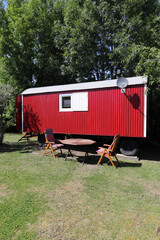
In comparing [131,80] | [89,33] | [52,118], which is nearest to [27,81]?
[89,33]

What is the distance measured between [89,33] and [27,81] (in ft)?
24.8

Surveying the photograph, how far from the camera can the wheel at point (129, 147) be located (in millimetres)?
6605

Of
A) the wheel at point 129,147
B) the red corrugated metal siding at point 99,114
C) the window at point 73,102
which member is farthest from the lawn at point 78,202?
the window at point 73,102

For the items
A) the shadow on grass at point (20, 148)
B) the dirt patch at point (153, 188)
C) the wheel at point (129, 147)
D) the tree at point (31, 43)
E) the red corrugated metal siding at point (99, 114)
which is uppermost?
the tree at point (31, 43)

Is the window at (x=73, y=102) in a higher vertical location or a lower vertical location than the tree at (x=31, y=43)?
lower

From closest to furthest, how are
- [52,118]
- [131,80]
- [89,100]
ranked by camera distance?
[131,80], [89,100], [52,118]

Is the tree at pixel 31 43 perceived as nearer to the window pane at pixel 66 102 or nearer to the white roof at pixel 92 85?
the white roof at pixel 92 85

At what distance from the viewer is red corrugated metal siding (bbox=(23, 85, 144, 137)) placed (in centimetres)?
649

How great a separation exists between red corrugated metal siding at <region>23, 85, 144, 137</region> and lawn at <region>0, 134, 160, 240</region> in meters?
2.15

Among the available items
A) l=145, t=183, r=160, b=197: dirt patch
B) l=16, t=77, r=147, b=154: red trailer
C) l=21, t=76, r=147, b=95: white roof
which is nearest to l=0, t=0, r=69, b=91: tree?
l=21, t=76, r=147, b=95: white roof

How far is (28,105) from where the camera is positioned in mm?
9078

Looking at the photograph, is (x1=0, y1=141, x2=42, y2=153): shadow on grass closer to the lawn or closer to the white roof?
the lawn

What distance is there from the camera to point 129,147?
676 cm

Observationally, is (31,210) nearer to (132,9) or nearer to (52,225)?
(52,225)
